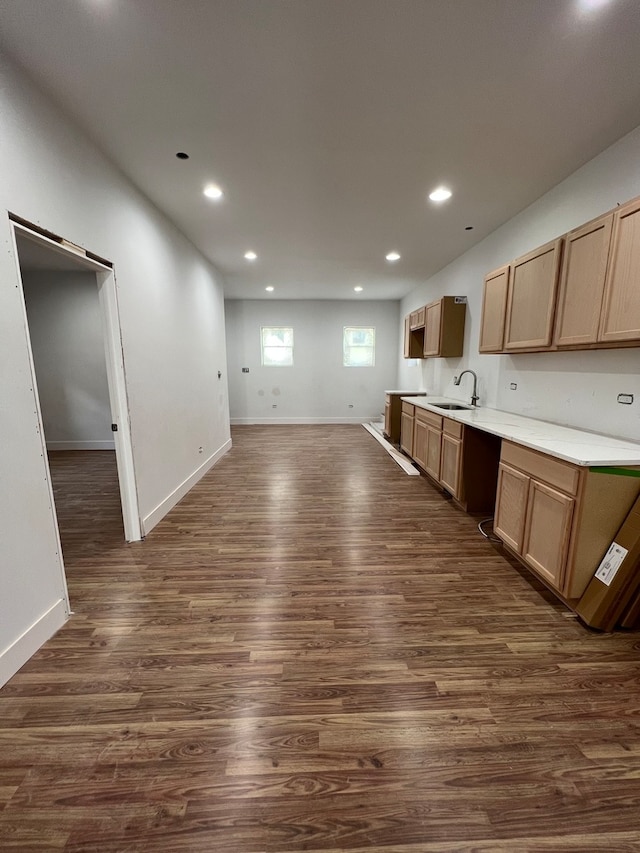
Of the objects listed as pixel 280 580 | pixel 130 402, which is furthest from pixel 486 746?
pixel 130 402

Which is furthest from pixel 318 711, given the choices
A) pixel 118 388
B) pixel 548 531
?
pixel 118 388

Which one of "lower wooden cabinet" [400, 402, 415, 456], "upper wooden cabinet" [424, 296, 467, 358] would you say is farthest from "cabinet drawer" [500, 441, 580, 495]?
"upper wooden cabinet" [424, 296, 467, 358]

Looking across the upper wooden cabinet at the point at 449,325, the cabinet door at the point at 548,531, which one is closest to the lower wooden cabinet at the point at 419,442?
the upper wooden cabinet at the point at 449,325

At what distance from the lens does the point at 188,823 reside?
106 cm

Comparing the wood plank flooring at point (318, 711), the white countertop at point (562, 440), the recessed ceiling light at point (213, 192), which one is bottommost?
the wood plank flooring at point (318, 711)

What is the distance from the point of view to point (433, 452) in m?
3.97

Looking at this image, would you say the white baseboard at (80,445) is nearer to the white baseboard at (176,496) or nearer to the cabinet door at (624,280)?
the white baseboard at (176,496)

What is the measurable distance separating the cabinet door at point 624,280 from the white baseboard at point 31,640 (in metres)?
3.53

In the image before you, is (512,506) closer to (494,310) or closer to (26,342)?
(494,310)

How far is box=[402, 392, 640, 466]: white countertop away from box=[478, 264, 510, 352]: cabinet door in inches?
28.8

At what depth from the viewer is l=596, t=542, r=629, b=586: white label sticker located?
174cm

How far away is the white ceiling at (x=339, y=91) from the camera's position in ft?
4.75

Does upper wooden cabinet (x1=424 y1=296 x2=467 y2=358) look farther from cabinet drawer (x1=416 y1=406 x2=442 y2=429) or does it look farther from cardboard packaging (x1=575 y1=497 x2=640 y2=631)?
cardboard packaging (x1=575 y1=497 x2=640 y2=631)

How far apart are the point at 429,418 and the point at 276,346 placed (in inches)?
191
